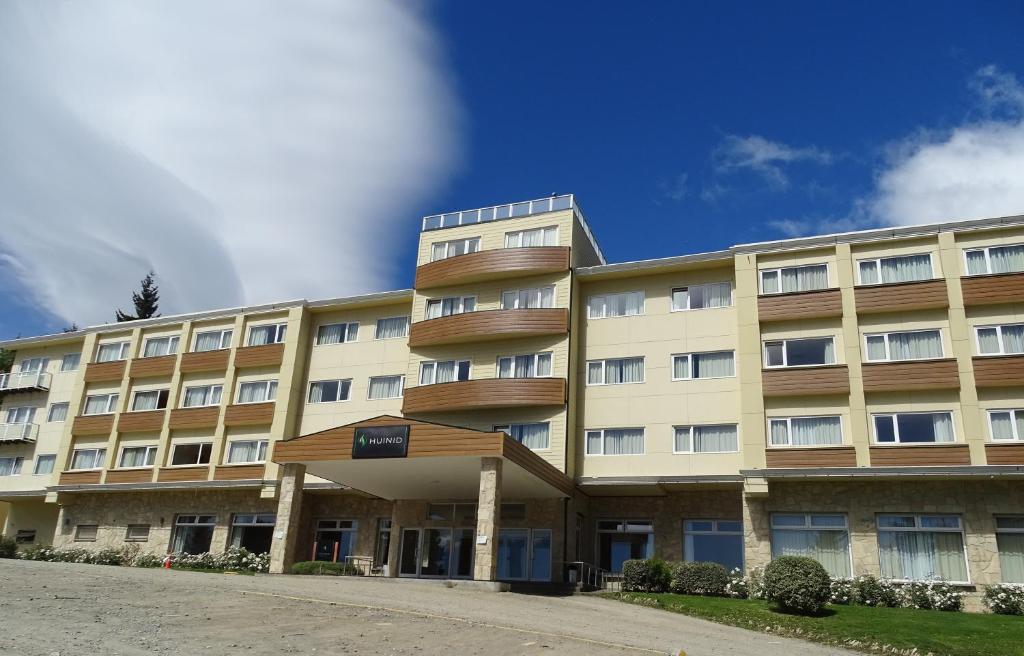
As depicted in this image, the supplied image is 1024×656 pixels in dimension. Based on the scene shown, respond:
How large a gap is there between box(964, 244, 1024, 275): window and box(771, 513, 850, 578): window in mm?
10332

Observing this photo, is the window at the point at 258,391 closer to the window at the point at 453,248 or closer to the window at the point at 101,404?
the window at the point at 101,404

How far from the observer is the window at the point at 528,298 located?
35719 mm

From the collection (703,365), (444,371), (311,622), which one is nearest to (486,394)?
(444,371)

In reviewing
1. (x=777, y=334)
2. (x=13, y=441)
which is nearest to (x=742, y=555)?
(x=777, y=334)

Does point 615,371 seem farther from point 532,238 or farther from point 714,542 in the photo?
point 714,542

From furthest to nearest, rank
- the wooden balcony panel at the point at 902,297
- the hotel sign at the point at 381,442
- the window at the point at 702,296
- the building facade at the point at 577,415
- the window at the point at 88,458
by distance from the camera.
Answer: the window at the point at 88,458, the window at the point at 702,296, the wooden balcony panel at the point at 902,297, the building facade at the point at 577,415, the hotel sign at the point at 381,442

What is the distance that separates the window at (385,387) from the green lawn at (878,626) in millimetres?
17168

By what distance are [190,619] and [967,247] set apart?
28.1 meters

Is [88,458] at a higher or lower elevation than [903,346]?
lower

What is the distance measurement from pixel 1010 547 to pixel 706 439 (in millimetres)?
10615

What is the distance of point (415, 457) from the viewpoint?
85.5ft

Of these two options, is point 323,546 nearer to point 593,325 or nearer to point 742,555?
point 593,325

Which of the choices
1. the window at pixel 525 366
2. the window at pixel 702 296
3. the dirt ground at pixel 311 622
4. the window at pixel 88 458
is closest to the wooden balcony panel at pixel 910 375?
the window at pixel 702 296

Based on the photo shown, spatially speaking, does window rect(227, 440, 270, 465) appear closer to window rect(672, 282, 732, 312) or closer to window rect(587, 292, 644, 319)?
window rect(587, 292, 644, 319)
